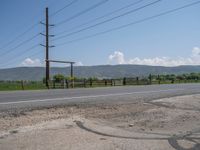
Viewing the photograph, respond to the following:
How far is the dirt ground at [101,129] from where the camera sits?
5.95 meters

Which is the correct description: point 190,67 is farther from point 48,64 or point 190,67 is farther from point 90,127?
point 90,127

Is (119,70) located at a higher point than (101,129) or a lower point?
higher

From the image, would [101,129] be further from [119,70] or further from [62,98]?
[119,70]

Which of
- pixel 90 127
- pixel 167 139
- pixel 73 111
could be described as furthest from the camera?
pixel 73 111

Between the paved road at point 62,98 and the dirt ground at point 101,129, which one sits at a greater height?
the paved road at point 62,98

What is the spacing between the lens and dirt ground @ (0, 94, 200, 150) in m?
5.95

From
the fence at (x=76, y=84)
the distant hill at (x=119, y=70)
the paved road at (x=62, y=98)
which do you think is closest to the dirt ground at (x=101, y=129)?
the paved road at (x=62, y=98)

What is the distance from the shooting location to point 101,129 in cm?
744

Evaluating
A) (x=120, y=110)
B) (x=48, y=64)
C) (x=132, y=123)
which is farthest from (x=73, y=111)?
(x=48, y=64)

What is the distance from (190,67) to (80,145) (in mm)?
163803

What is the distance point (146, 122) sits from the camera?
27.7ft

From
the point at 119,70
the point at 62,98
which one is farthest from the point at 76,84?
the point at 119,70

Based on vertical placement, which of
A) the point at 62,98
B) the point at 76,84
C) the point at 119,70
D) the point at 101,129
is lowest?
the point at 101,129

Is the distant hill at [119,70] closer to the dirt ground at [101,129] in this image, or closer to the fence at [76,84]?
the fence at [76,84]
